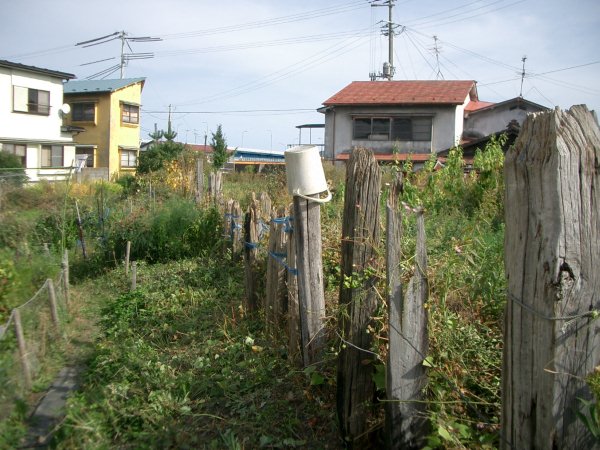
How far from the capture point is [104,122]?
36.2 m

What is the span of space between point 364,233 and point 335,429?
1.28 meters

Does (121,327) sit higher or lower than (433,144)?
lower

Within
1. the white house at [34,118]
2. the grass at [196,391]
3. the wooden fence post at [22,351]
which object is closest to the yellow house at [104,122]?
the white house at [34,118]

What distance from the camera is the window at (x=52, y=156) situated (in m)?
30.8

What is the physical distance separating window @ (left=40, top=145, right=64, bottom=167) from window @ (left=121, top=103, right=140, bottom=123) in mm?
6657

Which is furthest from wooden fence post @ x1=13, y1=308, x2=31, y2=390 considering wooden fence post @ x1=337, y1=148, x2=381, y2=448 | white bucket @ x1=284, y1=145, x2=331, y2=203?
wooden fence post @ x1=337, y1=148, x2=381, y2=448

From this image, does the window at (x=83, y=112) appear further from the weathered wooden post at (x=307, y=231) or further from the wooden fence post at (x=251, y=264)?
the weathered wooden post at (x=307, y=231)

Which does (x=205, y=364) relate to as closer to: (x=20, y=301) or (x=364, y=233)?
(x=364, y=233)

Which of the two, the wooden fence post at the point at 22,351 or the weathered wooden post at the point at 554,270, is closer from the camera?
the weathered wooden post at the point at 554,270

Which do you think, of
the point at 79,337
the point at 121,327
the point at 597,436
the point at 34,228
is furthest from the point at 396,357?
the point at 34,228

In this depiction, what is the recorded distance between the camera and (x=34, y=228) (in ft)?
36.2

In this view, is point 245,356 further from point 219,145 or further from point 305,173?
point 219,145

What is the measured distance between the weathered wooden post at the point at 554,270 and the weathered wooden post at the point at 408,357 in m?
0.81

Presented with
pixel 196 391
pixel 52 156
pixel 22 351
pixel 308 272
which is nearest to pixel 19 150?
pixel 52 156
